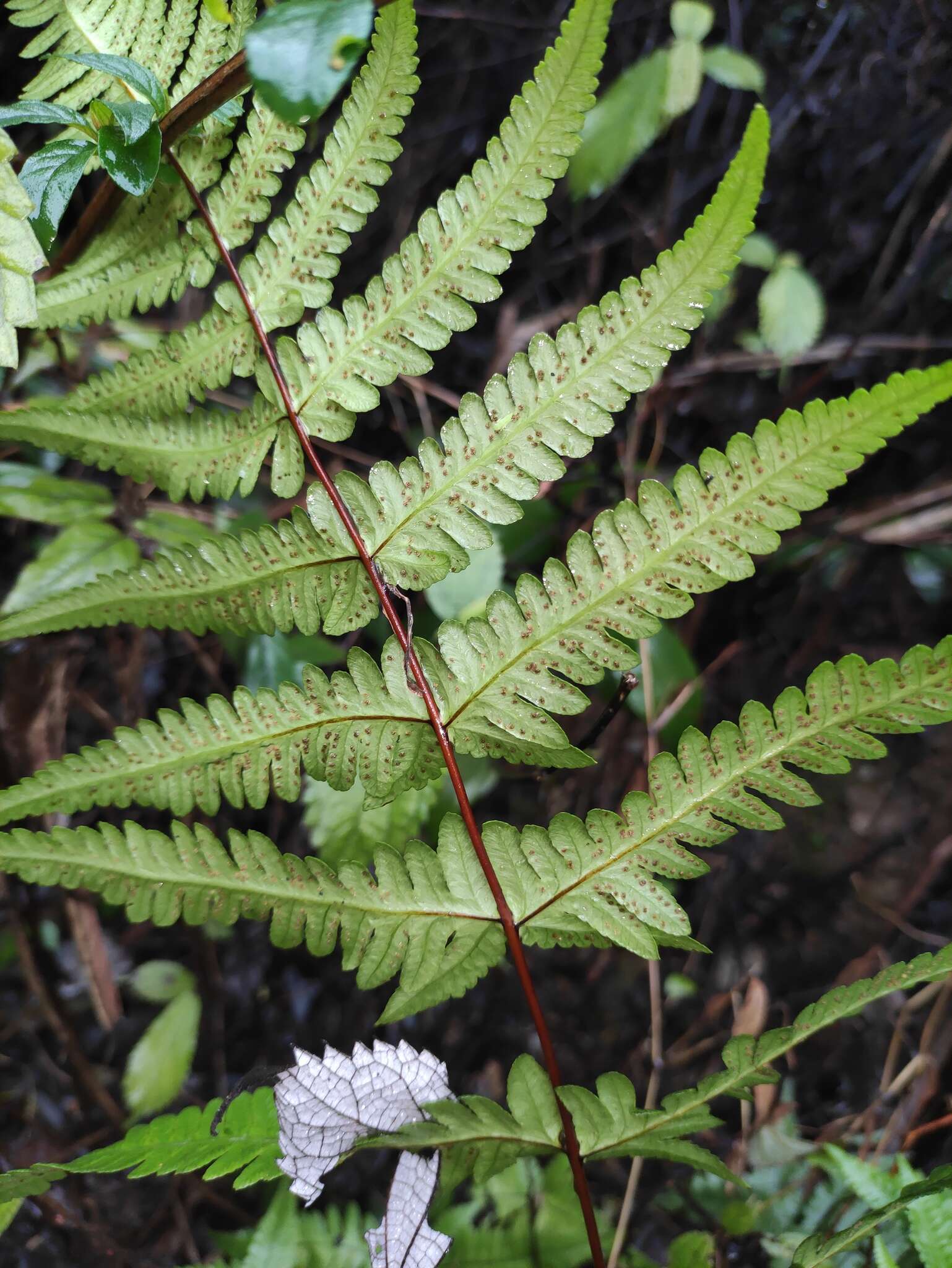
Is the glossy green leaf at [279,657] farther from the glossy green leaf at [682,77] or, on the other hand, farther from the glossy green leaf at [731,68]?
the glossy green leaf at [731,68]

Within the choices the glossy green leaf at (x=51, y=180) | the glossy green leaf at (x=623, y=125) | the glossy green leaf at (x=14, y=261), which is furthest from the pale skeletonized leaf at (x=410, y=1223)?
the glossy green leaf at (x=623, y=125)

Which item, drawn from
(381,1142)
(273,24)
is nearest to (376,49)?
(273,24)

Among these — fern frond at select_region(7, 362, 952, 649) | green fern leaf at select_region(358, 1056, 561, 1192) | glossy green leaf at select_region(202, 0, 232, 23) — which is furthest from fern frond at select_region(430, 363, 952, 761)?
glossy green leaf at select_region(202, 0, 232, 23)

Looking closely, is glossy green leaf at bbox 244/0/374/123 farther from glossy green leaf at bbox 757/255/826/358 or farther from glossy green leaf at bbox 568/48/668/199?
glossy green leaf at bbox 757/255/826/358

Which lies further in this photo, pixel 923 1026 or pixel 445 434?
pixel 923 1026

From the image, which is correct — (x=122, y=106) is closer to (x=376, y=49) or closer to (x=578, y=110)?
(x=376, y=49)

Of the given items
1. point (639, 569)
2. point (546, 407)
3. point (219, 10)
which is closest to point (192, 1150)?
point (639, 569)

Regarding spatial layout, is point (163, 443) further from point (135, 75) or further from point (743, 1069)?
point (743, 1069)
